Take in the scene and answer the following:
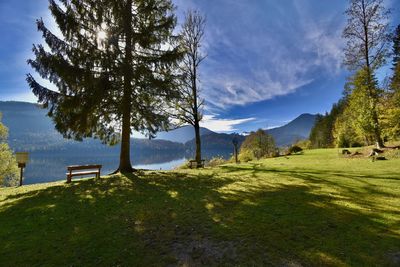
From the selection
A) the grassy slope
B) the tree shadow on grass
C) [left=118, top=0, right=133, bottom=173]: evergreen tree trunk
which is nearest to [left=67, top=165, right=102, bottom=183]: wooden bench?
[left=118, top=0, right=133, bottom=173]: evergreen tree trunk

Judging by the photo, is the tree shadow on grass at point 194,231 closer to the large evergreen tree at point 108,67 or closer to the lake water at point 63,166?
the large evergreen tree at point 108,67

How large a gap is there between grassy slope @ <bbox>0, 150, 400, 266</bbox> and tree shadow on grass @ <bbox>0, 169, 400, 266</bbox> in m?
0.02

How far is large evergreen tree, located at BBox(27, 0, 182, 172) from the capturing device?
10.9 m

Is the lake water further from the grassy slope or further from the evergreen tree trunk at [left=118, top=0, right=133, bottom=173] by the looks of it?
the grassy slope

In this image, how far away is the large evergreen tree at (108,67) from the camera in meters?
10.9

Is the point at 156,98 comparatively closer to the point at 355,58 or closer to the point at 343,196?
the point at 343,196

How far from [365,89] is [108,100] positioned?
823 inches

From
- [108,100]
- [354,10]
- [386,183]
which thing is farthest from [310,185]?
[354,10]

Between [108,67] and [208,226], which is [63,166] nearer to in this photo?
[108,67]

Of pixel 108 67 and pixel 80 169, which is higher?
pixel 108 67

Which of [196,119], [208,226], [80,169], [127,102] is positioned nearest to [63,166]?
[196,119]

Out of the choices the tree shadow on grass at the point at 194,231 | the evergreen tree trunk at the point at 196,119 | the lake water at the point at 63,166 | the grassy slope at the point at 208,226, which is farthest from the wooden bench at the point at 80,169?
the lake water at the point at 63,166

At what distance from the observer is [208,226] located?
475 cm

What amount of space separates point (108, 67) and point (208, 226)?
31.0 feet
